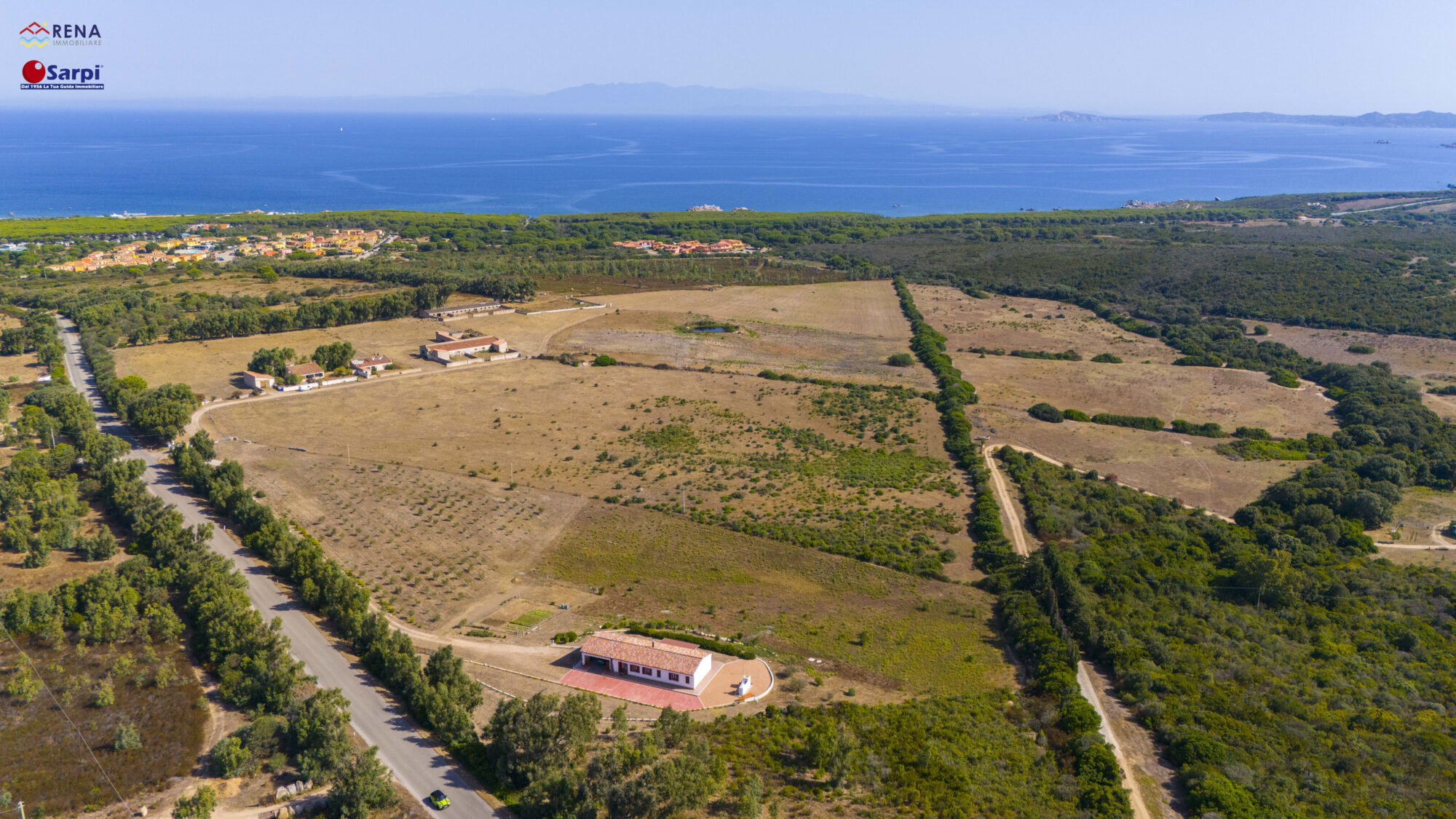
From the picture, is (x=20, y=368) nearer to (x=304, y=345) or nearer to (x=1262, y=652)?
(x=304, y=345)

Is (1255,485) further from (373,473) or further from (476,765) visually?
(373,473)

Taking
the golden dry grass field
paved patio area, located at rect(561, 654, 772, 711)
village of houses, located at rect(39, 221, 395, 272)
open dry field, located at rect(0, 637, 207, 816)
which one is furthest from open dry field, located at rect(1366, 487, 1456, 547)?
village of houses, located at rect(39, 221, 395, 272)

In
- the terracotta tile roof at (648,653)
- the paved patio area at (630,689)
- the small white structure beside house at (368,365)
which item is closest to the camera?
the paved patio area at (630,689)

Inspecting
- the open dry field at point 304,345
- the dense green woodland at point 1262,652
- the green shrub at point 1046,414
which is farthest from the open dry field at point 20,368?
the green shrub at point 1046,414

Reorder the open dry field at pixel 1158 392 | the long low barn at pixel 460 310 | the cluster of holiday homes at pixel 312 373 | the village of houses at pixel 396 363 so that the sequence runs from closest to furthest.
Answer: the open dry field at pixel 1158 392 < the cluster of holiday homes at pixel 312 373 < the village of houses at pixel 396 363 < the long low barn at pixel 460 310

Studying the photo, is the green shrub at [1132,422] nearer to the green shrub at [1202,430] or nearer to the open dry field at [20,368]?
the green shrub at [1202,430]

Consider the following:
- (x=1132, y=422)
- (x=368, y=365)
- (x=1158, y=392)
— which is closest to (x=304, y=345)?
(x=368, y=365)
